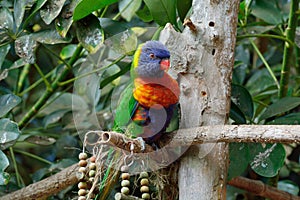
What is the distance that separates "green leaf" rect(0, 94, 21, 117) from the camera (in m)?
1.25

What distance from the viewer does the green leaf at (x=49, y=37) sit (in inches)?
48.6

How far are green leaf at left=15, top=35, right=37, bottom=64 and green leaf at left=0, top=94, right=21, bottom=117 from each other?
105 mm

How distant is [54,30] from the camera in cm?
126

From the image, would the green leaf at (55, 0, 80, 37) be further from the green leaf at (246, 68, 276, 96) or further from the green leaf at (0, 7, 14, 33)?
the green leaf at (246, 68, 276, 96)

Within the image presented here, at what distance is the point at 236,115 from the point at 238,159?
115 mm

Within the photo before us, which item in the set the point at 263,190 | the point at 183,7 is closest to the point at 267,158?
the point at 263,190

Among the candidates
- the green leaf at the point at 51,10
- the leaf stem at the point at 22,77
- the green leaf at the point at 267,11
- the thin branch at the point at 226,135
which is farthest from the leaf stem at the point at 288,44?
the leaf stem at the point at 22,77

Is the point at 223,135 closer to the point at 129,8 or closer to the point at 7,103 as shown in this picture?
the point at 7,103

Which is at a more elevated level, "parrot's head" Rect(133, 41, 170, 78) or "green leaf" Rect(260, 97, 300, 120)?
"parrot's head" Rect(133, 41, 170, 78)

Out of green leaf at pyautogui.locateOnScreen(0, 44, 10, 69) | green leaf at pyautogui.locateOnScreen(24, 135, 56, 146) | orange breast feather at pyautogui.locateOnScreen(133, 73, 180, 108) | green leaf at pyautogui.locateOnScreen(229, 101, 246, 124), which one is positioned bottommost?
green leaf at pyautogui.locateOnScreen(24, 135, 56, 146)

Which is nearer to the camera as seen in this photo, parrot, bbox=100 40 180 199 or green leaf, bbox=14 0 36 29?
parrot, bbox=100 40 180 199

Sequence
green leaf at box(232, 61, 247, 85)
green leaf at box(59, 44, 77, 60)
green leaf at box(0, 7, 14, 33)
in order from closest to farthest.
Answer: green leaf at box(0, 7, 14, 33)
green leaf at box(59, 44, 77, 60)
green leaf at box(232, 61, 247, 85)

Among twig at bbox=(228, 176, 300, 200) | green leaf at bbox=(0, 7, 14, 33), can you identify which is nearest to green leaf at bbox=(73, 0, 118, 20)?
green leaf at bbox=(0, 7, 14, 33)

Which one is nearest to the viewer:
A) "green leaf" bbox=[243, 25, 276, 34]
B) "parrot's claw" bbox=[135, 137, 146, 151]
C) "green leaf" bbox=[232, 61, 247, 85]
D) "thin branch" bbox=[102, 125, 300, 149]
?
"thin branch" bbox=[102, 125, 300, 149]
